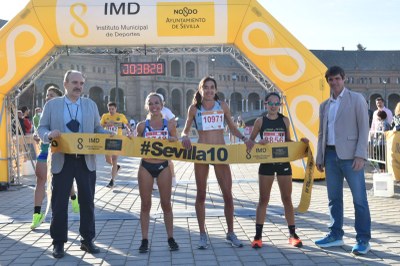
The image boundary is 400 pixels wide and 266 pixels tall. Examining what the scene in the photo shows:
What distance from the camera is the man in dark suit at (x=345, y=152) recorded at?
5.08 meters

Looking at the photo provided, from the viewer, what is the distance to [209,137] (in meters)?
5.61

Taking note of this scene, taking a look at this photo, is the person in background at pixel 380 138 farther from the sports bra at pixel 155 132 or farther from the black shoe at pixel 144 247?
the black shoe at pixel 144 247

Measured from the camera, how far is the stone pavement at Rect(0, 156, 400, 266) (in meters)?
4.96

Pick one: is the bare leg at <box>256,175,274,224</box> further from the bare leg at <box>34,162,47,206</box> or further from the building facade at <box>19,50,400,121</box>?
the building facade at <box>19,50,400,121</box>

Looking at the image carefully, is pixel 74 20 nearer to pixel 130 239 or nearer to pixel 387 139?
pixel 130 239

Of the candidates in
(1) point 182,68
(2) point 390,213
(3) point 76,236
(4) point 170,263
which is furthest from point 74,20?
(1) point 182,68

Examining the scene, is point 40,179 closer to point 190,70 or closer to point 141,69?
point 141,69

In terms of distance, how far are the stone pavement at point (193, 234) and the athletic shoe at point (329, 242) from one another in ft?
0.27

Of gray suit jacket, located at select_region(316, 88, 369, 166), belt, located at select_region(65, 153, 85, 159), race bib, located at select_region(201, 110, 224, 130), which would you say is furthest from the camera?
race bib, located at select_region(201, 110, 224, 130)

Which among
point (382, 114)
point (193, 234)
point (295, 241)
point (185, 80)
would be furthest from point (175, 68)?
point (295, 241)

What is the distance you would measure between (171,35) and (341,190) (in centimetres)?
677

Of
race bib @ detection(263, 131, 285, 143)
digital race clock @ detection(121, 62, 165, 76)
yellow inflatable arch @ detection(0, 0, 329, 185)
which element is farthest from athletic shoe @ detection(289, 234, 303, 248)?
digital race clock @ detection(121, 62, 165, 76)

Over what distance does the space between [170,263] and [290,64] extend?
7178mm

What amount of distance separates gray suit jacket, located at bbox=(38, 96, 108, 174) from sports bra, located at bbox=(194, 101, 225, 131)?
56.3 inches
